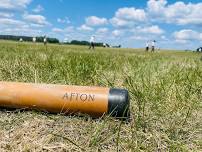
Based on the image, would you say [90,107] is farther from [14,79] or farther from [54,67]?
[54,67]

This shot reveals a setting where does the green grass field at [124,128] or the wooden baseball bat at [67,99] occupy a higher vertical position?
the wooden baseball bat at [67,99]

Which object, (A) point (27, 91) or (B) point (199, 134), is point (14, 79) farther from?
(B) point (199, 134)

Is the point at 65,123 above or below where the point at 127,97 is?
below

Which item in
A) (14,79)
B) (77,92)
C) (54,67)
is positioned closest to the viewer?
(77,92)

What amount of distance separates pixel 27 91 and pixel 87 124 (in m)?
0.68

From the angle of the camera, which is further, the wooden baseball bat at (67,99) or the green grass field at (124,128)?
the wooden baseball bat at (67,99)

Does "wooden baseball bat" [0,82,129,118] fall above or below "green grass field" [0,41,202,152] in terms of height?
above

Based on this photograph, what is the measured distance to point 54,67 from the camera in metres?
5.98

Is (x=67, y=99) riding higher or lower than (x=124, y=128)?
higher

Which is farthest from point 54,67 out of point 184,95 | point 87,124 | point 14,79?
point 87,124

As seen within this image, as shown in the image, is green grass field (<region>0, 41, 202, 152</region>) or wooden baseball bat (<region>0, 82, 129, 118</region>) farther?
wooden baseball bat (<region>0, 82, 129, 118</region>)

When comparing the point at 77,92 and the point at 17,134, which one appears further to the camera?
the point at 77,92

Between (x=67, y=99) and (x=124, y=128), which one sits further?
(x=67, y=99)

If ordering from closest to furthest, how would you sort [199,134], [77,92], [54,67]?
Answer: [199,134] < [77,92] < [54,67]
